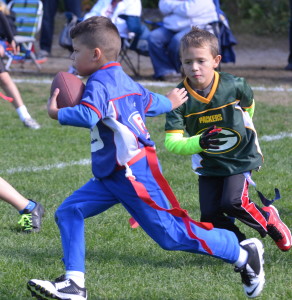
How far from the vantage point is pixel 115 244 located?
4.79 meters

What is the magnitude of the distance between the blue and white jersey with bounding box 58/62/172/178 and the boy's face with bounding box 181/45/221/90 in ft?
1.97

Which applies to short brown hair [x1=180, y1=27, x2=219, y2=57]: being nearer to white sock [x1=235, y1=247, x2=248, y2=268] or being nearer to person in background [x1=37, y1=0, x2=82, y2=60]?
white sock [x1=235, y1=247, x2=248, y2=268]

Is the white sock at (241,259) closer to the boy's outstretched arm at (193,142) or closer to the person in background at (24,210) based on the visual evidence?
the boy's outstretched arm at (193,142)

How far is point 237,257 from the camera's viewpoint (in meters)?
3.74

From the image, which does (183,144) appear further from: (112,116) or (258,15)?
(258,15)

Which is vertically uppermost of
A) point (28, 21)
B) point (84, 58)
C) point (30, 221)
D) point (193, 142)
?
point (84, 58)

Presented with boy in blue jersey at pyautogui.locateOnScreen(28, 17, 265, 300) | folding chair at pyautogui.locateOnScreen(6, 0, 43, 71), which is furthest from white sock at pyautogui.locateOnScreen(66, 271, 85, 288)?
folding chair at pyautogui.locateOnScreen(6, 0, 43, 71)

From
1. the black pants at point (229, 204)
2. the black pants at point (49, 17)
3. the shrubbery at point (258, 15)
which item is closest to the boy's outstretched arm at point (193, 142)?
the black pants at point (229, 204)

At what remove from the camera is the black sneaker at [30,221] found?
16.5 feet

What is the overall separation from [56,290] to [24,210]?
57.6 inches

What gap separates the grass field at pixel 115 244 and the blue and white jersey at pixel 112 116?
2.55 ft

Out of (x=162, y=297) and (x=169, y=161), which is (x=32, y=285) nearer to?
(x=162, y=297)

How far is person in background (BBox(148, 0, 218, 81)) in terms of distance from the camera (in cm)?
1076

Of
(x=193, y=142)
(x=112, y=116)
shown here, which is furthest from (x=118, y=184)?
(x=193, y=142)
